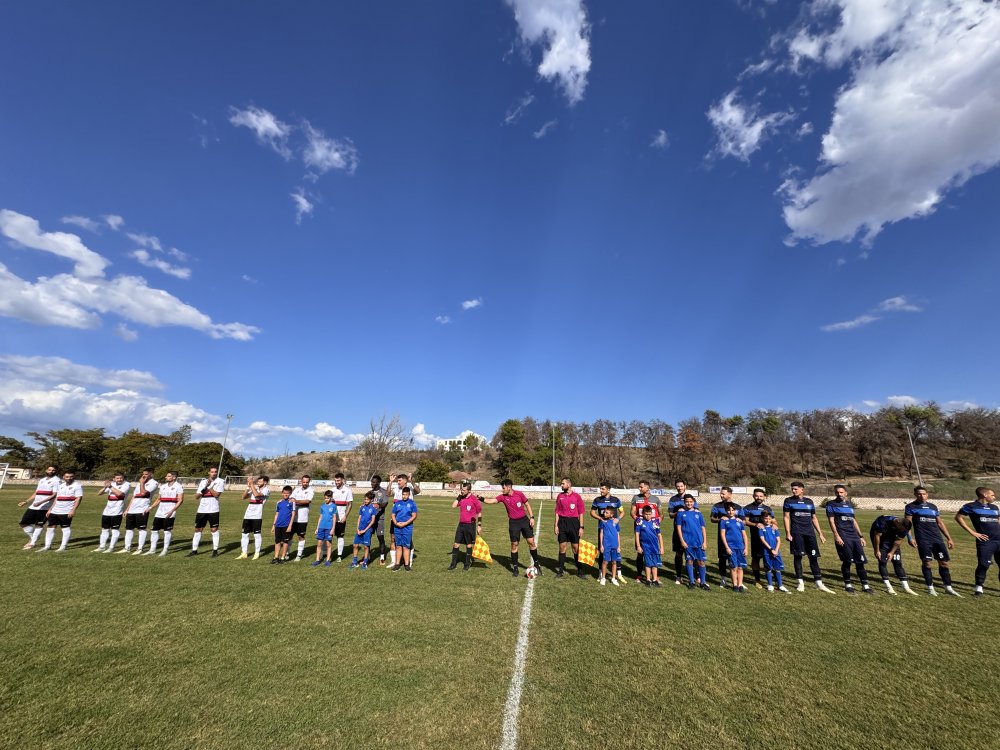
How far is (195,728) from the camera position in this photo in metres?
3.62

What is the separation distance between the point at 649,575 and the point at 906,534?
18.9ft

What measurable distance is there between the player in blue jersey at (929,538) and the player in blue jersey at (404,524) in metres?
10.7

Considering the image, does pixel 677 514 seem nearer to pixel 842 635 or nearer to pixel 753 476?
pixel 842 635

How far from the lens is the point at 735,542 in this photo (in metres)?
8.95

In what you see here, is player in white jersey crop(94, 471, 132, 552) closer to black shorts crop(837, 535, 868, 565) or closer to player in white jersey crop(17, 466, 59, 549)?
player in white jersey crop(17, 466, 59, 549)

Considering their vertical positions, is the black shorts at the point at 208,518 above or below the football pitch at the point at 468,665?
above

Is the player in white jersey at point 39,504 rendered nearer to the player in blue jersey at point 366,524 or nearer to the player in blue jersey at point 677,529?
the player in blue jersey at point 366,524

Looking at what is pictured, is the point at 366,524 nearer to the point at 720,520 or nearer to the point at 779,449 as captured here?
the point at 720,520

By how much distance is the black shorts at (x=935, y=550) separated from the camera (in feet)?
29.5

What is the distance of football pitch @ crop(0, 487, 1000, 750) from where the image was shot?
3.70 m

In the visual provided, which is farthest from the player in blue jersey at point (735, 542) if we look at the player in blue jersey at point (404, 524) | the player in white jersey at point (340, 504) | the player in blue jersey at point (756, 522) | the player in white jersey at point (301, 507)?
the player in white jersey at point (301, 507)

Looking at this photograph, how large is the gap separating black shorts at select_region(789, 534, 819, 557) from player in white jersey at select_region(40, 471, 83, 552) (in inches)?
675

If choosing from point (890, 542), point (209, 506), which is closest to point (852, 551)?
point (890, 542)

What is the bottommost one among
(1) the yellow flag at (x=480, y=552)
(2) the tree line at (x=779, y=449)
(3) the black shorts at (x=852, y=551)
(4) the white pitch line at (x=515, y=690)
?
(4) the white pitch line at (x=515, y=690)
